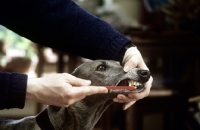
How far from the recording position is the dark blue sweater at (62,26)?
1.23 m

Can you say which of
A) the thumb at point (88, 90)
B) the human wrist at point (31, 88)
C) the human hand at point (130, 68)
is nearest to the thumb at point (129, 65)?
the human hand at point (130, 68)

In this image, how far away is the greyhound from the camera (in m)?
1.09

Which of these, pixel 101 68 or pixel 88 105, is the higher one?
pixel 101 68

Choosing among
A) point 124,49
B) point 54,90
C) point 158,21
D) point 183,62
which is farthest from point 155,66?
point 54,90

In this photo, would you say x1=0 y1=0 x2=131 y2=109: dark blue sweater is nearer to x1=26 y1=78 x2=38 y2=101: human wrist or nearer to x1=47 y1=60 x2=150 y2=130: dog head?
x1=47 y1=60 x2=150 y2=130: dog head

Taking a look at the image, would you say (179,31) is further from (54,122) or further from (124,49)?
(54,122)

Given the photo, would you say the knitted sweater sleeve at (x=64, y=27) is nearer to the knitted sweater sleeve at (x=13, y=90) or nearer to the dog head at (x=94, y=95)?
the dog head at (x=94, y=95)

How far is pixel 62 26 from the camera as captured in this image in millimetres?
1263

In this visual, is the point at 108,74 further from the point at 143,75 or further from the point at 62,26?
the point at 62,26

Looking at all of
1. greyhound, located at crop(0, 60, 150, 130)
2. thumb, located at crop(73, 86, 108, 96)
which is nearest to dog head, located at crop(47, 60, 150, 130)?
greyhound, located at crop(0, 60, 150, 130)

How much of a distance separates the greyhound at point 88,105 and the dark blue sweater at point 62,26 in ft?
0.30

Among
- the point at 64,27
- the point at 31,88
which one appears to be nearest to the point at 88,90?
the point at 31,88

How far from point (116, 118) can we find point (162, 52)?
3.02 ft

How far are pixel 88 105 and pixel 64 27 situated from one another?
29cm
